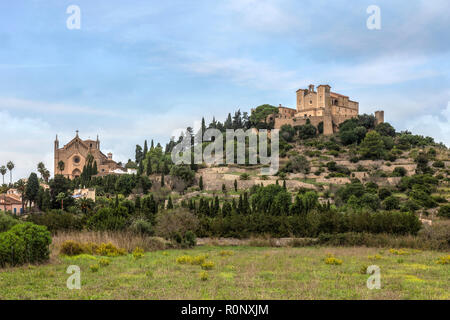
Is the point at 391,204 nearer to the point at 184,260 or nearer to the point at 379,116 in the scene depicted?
the point at 184,260

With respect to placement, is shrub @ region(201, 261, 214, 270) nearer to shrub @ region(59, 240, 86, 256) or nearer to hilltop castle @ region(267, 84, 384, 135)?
shrub @ region(59, 240, 86, 256)

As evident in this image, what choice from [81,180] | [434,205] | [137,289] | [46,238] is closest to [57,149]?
[81,180]

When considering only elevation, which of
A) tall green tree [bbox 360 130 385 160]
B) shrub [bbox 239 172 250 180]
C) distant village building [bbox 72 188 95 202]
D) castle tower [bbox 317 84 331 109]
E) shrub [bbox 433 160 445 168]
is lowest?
distant village building [bbox 72 188 95 202]

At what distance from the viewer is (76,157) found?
64500 millimetres

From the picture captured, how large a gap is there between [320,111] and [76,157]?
35.2 meters

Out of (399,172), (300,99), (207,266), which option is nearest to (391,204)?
(399,172)

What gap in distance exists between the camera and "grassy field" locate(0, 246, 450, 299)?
829 cm

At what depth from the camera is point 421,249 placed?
1777 cm

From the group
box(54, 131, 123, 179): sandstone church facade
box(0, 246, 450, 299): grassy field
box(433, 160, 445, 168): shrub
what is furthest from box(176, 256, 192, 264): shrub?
box(54, 131, 123, 179): sandstone church facade

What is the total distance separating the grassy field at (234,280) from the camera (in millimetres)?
8289

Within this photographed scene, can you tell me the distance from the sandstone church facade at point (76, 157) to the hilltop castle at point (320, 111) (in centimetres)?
2541

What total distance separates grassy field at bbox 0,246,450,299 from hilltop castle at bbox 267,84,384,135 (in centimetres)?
5143

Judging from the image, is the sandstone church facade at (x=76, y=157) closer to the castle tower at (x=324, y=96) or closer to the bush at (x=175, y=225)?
the castle tower at (x=324, y=96)

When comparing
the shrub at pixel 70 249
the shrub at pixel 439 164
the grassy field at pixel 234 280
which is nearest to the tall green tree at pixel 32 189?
the shrub at pixel 70 249
